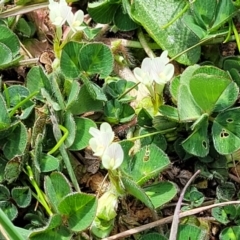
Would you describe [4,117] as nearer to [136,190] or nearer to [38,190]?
[38,190]

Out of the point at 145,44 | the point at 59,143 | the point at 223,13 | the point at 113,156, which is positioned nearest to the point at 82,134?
the point at 59,143

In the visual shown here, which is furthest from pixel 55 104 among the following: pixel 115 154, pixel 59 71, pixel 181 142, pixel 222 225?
pixel 222 225

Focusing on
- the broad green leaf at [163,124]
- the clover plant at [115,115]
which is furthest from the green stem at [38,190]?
the broad green leaf at [163,124]

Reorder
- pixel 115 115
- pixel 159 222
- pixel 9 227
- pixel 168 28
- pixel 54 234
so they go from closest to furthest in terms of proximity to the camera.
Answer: pixel 9 227, pixel 54 234, pixel 159 222, pixel 115 115, pixel 168 28

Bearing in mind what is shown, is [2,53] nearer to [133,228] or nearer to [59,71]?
[59,71]

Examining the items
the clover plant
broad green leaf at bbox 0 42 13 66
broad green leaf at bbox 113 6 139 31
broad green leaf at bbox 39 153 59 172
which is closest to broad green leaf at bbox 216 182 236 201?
the clover plant

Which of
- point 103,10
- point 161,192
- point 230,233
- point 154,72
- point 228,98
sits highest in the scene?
point 103,10

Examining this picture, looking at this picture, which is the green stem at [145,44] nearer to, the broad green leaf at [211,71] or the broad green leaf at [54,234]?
the broad green leaf at [211,71]

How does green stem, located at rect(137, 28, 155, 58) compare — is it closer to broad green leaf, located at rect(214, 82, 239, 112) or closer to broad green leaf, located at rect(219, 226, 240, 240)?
broad green leaf, located at rect(214, 82, 239, 112)
